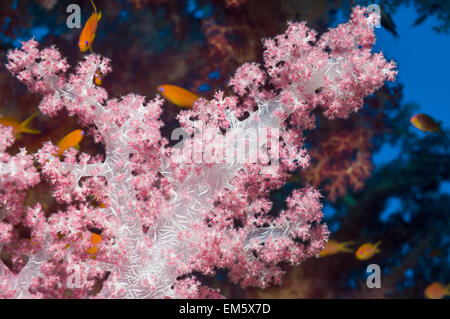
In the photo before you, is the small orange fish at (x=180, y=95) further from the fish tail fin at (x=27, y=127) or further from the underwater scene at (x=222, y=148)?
the fish tail fin at (x=27, y=127)

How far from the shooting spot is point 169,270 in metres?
2.55

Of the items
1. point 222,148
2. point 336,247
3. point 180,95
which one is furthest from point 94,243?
point 336,247

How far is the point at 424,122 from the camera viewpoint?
3129 mm

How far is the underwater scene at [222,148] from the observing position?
8.31ft

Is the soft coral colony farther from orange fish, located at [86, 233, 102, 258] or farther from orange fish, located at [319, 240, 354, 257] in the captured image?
orange fish, located at [319, 240, 354, 257]

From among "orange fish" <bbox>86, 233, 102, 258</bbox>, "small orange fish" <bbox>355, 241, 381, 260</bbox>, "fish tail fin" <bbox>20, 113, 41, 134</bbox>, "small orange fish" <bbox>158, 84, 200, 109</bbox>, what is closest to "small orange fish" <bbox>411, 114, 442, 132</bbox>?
"small orange fish" <bbox>355, 241, 381, 260</bbox>

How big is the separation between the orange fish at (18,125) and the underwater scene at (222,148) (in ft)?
0.06

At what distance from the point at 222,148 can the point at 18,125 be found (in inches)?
71.8

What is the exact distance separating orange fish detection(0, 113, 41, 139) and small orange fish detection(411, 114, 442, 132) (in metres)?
3.57

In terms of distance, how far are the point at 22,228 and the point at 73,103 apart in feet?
4.01

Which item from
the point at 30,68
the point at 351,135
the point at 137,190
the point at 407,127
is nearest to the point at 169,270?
the point at 137,190

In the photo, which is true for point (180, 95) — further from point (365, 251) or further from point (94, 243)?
point (365, 251)

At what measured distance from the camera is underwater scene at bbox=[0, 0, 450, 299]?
253cm

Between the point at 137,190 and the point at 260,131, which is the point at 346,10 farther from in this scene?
the point at 137,190
